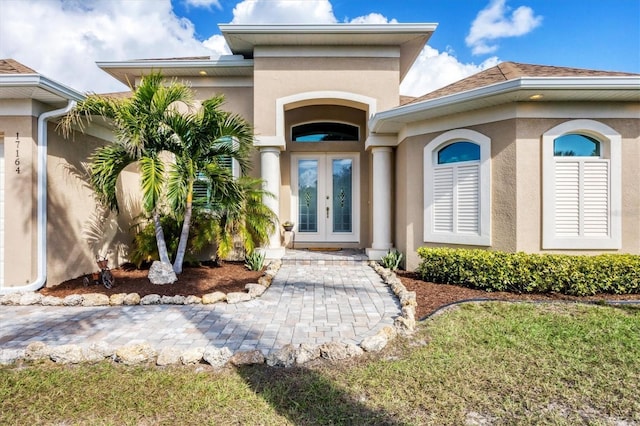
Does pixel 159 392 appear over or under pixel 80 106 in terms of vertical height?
under

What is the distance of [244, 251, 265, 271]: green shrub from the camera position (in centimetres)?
798

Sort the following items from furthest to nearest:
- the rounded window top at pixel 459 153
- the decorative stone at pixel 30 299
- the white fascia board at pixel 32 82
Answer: the rounded window top at pixel 459 153
the decorative stone at pixel 30 299
the white fascia board at pixel 32 82

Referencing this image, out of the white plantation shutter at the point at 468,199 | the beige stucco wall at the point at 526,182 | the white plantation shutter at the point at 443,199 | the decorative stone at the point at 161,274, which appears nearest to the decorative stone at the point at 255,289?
the decorative stone at the point at 161,274

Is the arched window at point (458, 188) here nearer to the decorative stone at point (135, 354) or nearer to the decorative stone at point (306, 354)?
the decorative stone at point (306, 354)

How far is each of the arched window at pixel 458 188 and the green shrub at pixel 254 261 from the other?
401cm

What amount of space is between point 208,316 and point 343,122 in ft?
26.1

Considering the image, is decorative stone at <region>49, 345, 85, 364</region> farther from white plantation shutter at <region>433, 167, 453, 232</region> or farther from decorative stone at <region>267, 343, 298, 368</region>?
white plantation shutter at <region>433, 167, 453, 232</region>

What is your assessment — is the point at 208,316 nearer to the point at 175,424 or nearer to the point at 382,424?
the point at 175,424

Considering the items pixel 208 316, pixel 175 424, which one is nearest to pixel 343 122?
pixel 208 316

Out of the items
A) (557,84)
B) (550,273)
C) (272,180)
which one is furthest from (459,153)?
(272,180)

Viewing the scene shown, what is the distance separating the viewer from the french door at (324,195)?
10.7 metres

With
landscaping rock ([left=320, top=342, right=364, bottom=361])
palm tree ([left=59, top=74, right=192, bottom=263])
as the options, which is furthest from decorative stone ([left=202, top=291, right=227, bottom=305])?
landscaping rock ([left=320, top=342, right=364, bottom=361])

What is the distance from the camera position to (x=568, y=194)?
6.57 metres

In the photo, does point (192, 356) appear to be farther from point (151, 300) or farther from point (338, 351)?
point (151, 300)
